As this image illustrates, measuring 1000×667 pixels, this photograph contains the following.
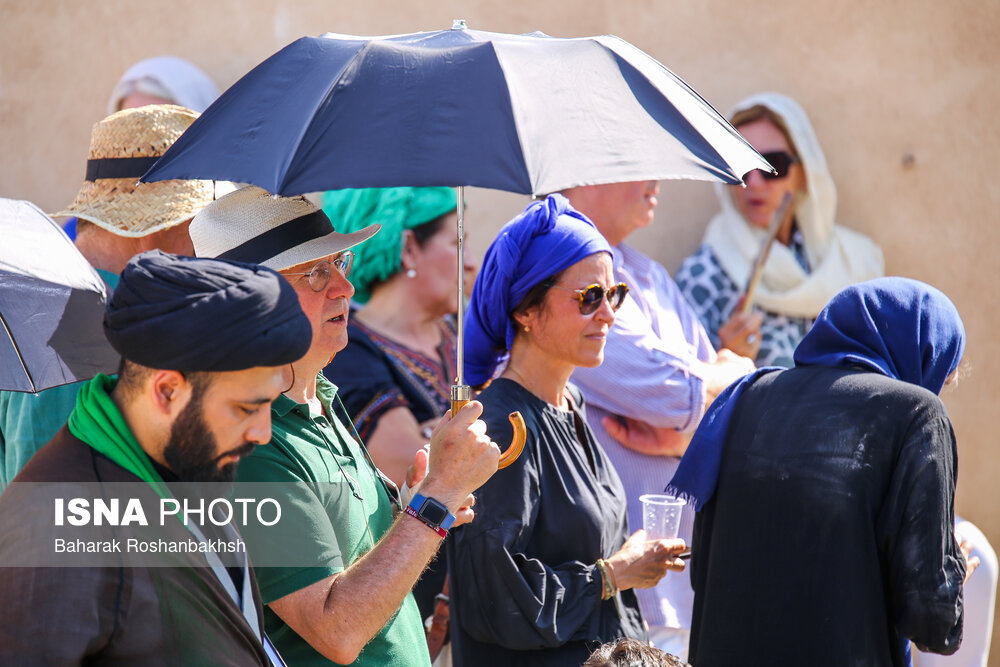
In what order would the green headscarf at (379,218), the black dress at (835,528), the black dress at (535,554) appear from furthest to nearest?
the green headscarf at (379,218)
the black dress at (535,554)
the black dress at (835,528)

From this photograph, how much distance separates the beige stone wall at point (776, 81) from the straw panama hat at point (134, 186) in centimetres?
217

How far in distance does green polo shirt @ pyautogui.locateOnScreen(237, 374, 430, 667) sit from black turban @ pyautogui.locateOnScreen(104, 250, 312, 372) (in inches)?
20.9

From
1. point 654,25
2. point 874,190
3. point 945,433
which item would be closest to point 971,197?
point 874,190

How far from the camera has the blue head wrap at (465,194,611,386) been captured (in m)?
3.08

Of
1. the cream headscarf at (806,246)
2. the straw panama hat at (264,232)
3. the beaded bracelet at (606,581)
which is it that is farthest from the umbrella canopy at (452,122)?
the cream headscarf at (806,246)

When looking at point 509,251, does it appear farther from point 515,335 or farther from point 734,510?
point 734,510

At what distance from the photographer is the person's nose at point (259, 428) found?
5.74ft

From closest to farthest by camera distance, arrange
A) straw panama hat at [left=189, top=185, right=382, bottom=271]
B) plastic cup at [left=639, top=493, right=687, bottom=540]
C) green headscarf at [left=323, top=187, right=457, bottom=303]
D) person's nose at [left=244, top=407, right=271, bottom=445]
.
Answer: person's nose at [left=244, top=407, right=271, bottom=445], straw panama hat at [left=189, top=185, right=382, bottom=271], plastic cup at [left=639, top=493, right=687, bottom=540], green headscarf at [left=323, top=187, right=457, bottom=303]

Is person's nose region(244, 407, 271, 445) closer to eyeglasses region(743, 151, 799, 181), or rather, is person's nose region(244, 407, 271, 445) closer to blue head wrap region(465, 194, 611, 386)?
blue head wrap region(465, 194, 611, 386)

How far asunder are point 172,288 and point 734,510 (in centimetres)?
177

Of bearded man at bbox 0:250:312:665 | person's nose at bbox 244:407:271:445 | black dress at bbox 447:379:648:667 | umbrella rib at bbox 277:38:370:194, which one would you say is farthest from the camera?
black dress at bbox 447:379:648:667

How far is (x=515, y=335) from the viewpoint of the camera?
315 centimetres

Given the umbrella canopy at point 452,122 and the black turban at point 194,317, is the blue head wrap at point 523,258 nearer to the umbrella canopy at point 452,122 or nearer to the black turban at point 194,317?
the umbrella canopy at point 452,122

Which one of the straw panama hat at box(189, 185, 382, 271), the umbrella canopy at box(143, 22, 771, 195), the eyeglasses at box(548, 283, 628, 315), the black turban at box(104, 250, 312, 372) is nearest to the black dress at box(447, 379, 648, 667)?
the eyeglasses at box(548, 283, 628, 315)
